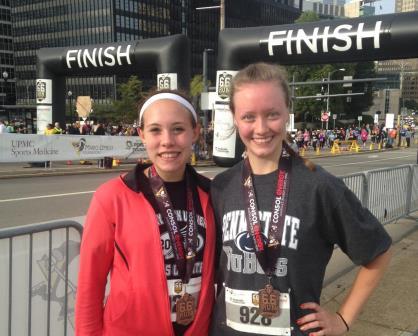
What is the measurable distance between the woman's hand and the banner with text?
1146 cm

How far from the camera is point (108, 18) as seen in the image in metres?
83.8

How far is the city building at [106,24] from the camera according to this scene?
279 feet

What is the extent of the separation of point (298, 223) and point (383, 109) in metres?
113

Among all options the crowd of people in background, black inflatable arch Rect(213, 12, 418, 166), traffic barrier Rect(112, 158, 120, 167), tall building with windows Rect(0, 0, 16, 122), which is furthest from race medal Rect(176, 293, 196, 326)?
tall building with windows Rect(0, 0, 16, 122)

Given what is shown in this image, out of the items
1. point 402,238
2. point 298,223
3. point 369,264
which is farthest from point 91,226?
point 402,238

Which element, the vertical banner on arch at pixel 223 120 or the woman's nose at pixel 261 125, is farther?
the vertical banner on arch at pixel 223 120

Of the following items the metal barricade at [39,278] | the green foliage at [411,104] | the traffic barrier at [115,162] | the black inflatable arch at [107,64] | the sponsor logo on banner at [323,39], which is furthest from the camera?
the green foliage at [411,104]

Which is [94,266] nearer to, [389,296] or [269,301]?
[269,301]

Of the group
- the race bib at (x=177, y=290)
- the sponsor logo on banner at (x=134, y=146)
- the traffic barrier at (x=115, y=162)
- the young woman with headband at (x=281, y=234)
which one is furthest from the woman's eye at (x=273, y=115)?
the sponsor logo on banner at (x=134, y=146)

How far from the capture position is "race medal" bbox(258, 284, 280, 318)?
62.9 inches

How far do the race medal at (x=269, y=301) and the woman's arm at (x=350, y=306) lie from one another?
0.10m

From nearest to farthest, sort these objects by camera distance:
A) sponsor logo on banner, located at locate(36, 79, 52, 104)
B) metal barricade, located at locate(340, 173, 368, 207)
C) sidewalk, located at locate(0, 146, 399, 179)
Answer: metal barricade, located at locate(340, 173, 368, 207) → sidewalk, located at locate(0, 146, 399, 179) → sponsor logo on banner, located at locate(36, 79, 52, 104)

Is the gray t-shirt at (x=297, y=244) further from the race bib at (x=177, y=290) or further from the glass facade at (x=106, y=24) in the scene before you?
the glass facade at (x=106, y=24)

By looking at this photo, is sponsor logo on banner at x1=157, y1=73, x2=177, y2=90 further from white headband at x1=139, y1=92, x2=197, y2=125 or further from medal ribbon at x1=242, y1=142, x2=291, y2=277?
medal ribbon at x1=242, y1=142, x2=291, y2=277
